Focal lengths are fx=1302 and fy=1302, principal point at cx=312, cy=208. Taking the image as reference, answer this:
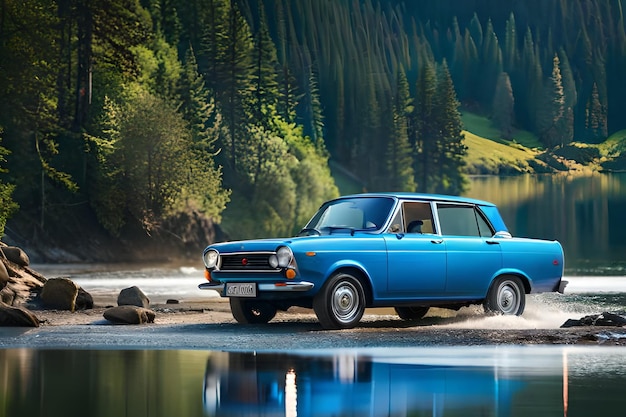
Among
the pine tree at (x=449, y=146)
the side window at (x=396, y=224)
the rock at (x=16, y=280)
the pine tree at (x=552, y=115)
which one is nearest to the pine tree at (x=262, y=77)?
the pine tree at (x=449, y=146)

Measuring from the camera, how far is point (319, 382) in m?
10.9

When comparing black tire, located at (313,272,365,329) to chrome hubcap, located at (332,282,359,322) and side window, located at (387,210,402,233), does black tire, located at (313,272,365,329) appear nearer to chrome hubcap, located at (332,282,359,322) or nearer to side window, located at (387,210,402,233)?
chrome hubcap, located at (332,282,359,322)

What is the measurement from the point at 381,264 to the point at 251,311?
233 centimetres

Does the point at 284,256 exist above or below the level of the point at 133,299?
above

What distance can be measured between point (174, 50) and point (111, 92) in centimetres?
2189

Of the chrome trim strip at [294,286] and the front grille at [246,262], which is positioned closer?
the chrome trim strip at [294,286]

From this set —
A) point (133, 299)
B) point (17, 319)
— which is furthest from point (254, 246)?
point (133, 299)

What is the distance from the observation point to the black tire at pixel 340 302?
1666 centimetres

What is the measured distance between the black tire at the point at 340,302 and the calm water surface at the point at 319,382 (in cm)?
263

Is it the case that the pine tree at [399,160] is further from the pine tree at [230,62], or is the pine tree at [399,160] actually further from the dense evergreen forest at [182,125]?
the pine tree at [230,62]

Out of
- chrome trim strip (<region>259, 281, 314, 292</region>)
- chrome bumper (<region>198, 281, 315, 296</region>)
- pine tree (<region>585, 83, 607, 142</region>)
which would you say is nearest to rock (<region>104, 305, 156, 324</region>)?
chrome bumper (<region>198, 281, 315, 296</region>)

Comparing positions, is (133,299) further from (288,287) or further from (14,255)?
(288,287)

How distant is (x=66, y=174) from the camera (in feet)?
211

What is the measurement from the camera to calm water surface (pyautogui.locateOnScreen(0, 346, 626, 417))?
9.32m
